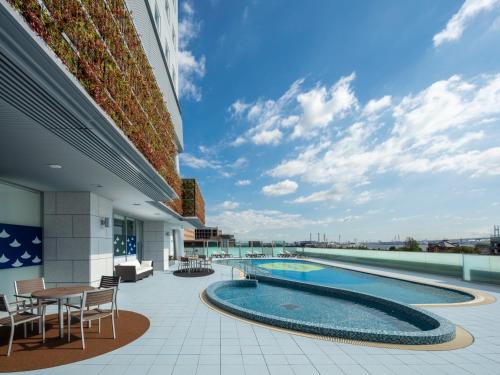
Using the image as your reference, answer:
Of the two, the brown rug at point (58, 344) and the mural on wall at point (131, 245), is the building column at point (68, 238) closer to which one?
the brown rug at point (58, 344)

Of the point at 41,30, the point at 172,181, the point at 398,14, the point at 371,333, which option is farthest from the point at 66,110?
the point at 398,14

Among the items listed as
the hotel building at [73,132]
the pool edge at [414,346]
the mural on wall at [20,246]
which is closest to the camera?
the hotel building at [73,132]

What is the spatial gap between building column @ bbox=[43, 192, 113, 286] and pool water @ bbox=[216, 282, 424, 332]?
194 inches

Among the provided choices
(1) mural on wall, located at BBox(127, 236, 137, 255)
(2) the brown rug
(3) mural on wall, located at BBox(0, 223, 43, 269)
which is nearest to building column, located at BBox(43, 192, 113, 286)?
(3) mural on wall, located at BBox(0, 223, 43, 269)

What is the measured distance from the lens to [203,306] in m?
7.92

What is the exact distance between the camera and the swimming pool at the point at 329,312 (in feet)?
17.4

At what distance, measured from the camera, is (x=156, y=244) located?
57.6 ft

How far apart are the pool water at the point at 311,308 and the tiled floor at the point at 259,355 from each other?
1545mm

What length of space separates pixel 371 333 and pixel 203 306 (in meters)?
4.53

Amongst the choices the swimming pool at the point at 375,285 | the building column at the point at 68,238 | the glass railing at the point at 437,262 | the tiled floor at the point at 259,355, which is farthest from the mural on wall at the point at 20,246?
the glass railing at the point at 437,262

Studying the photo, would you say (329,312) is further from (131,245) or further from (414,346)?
→ (131,245)

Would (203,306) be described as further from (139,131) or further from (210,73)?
(210,73)

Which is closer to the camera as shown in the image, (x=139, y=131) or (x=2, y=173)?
(x=2, y=173)

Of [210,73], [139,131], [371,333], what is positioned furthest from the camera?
[210,73]
